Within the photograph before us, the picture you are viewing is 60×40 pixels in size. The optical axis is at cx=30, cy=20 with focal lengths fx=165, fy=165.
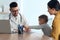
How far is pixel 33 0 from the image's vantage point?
4.74 m

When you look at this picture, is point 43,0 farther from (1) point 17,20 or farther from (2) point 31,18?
(1) point 17,20

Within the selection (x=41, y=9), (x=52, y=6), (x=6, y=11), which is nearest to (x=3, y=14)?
(x=6, y=11)

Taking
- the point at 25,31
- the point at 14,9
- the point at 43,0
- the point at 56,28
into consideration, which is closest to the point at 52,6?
the point at 56,28

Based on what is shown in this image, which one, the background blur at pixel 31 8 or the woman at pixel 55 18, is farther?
the background blur at pixel 31 8

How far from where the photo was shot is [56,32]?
228cm

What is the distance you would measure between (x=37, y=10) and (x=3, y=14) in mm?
978

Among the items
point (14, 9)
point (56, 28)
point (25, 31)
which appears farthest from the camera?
point (14, 9)

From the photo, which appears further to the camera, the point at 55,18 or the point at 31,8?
the point at 31,8

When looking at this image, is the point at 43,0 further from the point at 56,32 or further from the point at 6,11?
the point at 56,32

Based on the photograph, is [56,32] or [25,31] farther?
[25,31]

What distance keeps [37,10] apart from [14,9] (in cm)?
148

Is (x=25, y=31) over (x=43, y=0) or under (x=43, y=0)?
under

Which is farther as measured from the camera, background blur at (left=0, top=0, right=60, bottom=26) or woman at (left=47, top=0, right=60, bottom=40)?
background blur at (left=0, top=0, right=60, bottom=26)

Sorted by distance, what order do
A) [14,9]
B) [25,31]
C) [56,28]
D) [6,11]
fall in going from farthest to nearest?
[6,11] < [14,9] < [25,31] < [56,28]
